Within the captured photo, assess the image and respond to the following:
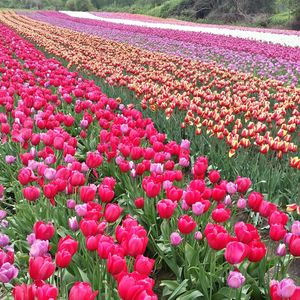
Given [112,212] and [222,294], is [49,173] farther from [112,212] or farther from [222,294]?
[222,294]

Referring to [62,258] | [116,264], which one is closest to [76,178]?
[62,258]

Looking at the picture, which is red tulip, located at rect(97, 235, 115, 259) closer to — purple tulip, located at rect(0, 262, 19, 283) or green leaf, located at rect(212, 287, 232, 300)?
purple tulip, located at rect(0, 262, 19, 283)

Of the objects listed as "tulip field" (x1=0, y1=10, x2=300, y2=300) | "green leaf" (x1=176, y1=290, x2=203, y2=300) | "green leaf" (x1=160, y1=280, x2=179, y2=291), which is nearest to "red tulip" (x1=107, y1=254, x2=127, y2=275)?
"tulip field" (x1=0, y1=10, x2=300, y2=300)

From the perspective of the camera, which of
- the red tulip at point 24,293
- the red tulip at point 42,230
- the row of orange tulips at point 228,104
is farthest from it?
the row of orange tulips at point 228,104

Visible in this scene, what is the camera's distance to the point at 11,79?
6.79 m

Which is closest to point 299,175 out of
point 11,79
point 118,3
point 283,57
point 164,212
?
point 164,212

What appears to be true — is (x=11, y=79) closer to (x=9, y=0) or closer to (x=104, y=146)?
(x=104, y=146)

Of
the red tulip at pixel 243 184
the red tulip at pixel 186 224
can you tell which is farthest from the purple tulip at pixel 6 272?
the red tulip at pixel 243 184

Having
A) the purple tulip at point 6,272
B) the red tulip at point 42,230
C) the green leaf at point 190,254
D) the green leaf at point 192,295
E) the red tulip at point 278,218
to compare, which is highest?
the red tulip at point 278,218

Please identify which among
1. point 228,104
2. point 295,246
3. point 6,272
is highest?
point 228,104

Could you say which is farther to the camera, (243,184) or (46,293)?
(243,184)

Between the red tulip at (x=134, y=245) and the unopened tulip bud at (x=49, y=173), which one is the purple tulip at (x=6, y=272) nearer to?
the red tulip at (x=134, y=245)

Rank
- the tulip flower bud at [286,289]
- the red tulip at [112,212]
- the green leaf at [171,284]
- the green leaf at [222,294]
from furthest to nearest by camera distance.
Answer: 1. the green leaf at [171,284]
2. the green leaf at [222,294]
3. the red tulip at [112,212]
4. the tulip flower bud at [286,289]

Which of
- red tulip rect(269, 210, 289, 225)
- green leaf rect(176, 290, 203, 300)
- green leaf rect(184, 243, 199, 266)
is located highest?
red tulip rect(269, 210, 289, 225)
